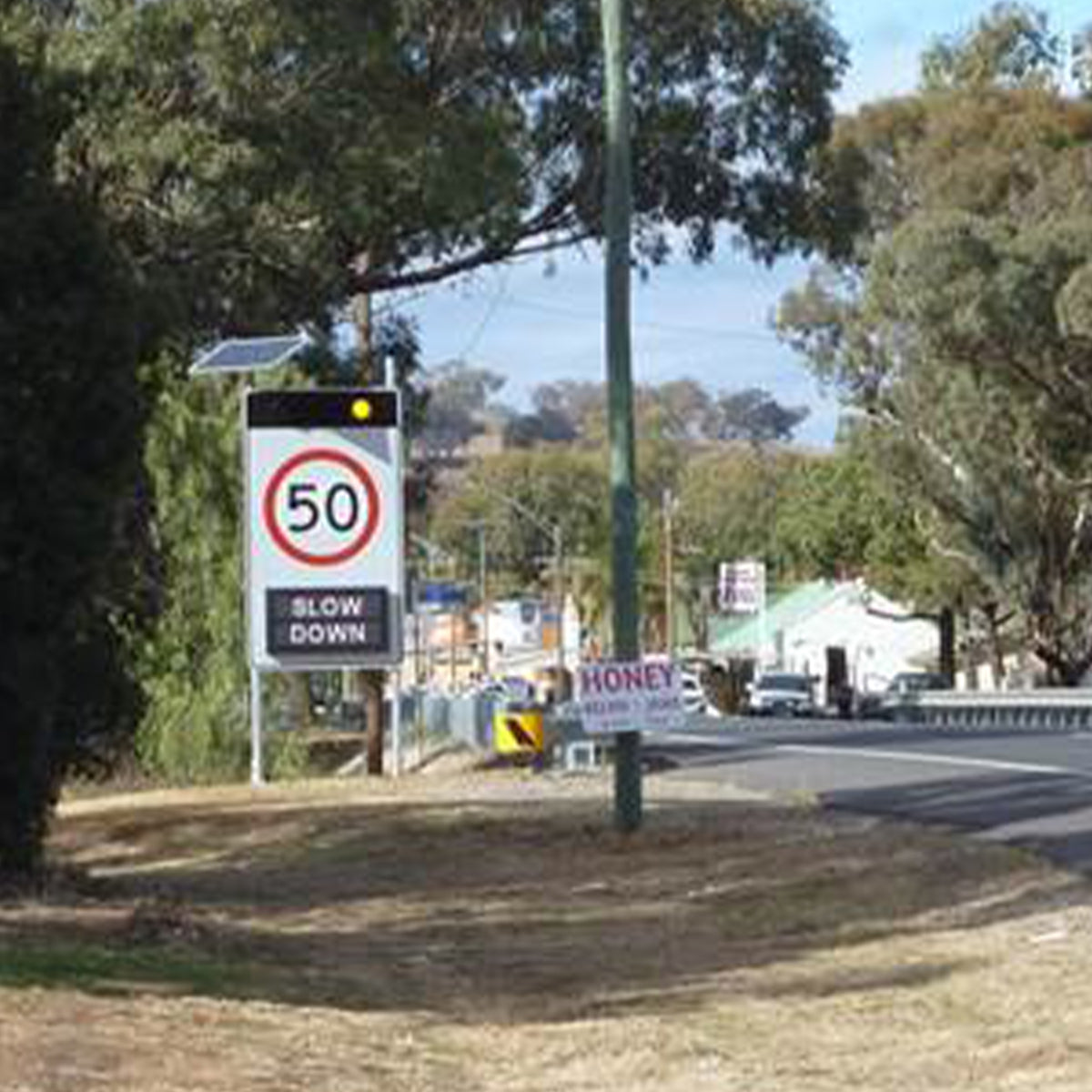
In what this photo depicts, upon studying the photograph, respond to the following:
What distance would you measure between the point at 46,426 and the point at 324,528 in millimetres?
6707

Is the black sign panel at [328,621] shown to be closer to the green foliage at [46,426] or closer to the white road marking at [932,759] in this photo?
the green foliage at [46,426]

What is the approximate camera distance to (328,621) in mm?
22109

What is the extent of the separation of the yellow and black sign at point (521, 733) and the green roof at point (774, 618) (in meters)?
90.9

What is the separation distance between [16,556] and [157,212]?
29.7 feet

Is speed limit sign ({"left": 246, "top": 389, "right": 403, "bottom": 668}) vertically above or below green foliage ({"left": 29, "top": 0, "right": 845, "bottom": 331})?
below

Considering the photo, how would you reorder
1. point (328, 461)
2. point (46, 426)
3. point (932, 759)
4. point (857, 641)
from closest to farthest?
1. point (46, 426)
2. point (328, 461)
3. point (932, 759)
4. point (857, 641)

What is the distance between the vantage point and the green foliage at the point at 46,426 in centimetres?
1520

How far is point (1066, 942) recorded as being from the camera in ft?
43.8

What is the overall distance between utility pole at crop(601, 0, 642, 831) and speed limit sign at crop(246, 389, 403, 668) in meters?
1.90

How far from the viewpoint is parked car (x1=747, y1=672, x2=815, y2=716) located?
76.8m

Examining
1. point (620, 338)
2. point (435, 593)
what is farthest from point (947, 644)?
point (620, 338)

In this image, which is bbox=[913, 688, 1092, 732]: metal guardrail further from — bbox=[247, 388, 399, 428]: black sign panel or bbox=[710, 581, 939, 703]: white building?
bbox=[710, 581, 939, 703]: white building

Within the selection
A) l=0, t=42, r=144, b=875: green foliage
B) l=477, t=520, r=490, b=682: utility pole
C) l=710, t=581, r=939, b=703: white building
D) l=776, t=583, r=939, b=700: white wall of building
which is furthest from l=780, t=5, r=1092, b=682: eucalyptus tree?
l=477, t=520, r=490, b=682: utility pole

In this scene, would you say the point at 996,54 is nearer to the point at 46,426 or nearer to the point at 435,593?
the point at 435,593
